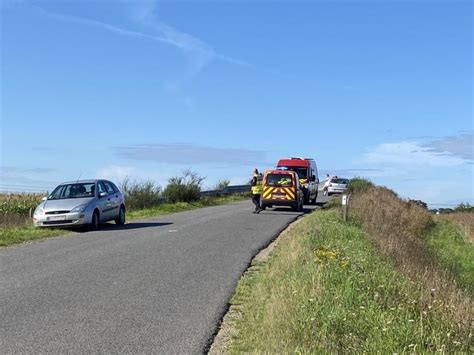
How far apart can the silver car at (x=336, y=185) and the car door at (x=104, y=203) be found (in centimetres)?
2877

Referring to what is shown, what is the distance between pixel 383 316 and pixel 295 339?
3.55 ft

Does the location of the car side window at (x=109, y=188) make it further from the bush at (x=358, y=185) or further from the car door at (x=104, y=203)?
the bush at (x=358, y=185)

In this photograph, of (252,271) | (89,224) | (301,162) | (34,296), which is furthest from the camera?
(301,162)

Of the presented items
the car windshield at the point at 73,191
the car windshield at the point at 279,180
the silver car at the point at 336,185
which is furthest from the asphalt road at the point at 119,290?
the silver car at the point at 336,185

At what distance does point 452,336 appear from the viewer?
6.44 meters

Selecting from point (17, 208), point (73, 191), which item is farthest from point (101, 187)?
point (17, 208)

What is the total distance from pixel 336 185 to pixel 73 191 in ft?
99.1

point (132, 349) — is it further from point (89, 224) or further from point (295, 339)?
point (89, 224)

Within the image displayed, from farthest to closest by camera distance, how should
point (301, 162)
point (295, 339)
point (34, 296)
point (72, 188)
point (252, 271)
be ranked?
point (301, 162)
point (72, 188)
point (252, 271)
point (34, 296)
point (295, 339)

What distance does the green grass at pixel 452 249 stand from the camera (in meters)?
21.3

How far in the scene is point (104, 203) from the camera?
65.6 ft

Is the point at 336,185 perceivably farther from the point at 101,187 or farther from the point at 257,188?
the point at 101,187

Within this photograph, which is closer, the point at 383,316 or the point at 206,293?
the point at 383,316

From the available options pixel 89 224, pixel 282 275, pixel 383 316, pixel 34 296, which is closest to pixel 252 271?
pixel 282 275
